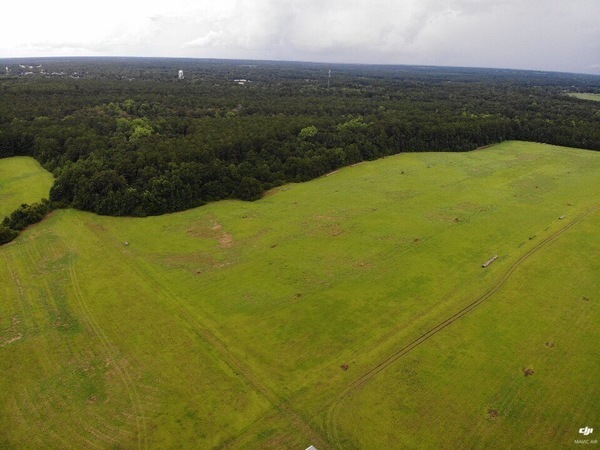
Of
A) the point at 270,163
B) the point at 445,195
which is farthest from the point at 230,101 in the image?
the point at 445,195

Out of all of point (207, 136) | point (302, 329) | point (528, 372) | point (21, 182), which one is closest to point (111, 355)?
point (302, 329)

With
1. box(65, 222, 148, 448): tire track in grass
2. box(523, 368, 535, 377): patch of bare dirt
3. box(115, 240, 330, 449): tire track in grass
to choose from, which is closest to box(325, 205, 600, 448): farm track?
box(115, 240, 330, 449): tire track in grass

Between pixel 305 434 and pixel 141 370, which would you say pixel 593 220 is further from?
pixel 141 370

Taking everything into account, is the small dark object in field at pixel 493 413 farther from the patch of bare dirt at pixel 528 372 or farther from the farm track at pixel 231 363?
the farm track at pixel 231 363

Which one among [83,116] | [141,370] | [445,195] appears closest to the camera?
[141,370]

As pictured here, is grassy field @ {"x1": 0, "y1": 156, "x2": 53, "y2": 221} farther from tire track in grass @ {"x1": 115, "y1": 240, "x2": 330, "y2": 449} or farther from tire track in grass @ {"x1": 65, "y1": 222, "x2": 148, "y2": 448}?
tire track in grass @ {"x1": 115, "y1": 240, "x2": 330, "y2": 449}

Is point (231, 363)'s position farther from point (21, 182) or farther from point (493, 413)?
point (21, 182)

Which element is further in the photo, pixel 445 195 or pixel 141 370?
pixel 445 195
